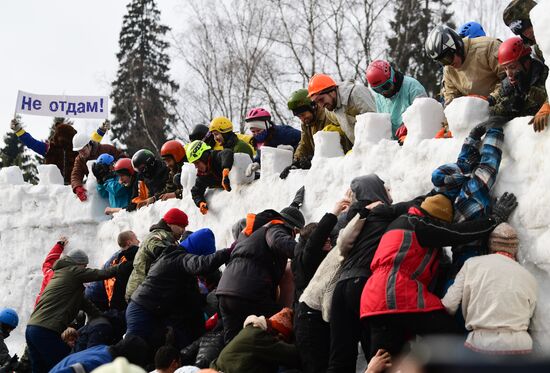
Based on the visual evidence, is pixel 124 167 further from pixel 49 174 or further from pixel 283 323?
pixel 283 323

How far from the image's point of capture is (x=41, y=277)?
41.1ft

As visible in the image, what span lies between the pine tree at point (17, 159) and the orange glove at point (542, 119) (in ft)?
85.6

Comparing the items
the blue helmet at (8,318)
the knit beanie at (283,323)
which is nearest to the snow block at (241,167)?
the knit beanie at (283,323)

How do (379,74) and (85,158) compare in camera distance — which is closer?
(379,74)

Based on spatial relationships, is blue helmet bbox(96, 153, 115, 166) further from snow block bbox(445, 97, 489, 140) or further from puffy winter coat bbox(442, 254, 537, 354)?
puffy winter coat bbox(442, 254, 537, 354)

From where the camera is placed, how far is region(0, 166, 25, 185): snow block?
44.0ft

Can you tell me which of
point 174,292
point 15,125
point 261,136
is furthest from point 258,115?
point 15,125

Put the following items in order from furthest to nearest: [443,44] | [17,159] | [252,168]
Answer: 1. [17,159]
2. [252,168]
3. [443,44]

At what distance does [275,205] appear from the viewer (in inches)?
325

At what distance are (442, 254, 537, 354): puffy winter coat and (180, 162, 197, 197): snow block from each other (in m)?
5.37

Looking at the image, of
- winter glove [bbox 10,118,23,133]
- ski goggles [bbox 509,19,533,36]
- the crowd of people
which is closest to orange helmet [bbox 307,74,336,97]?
the crowd of people

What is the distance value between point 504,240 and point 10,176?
410 inches

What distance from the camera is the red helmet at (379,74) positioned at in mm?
7273

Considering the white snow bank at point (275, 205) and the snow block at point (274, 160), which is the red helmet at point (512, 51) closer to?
the white snow bank at point (275, 205)
